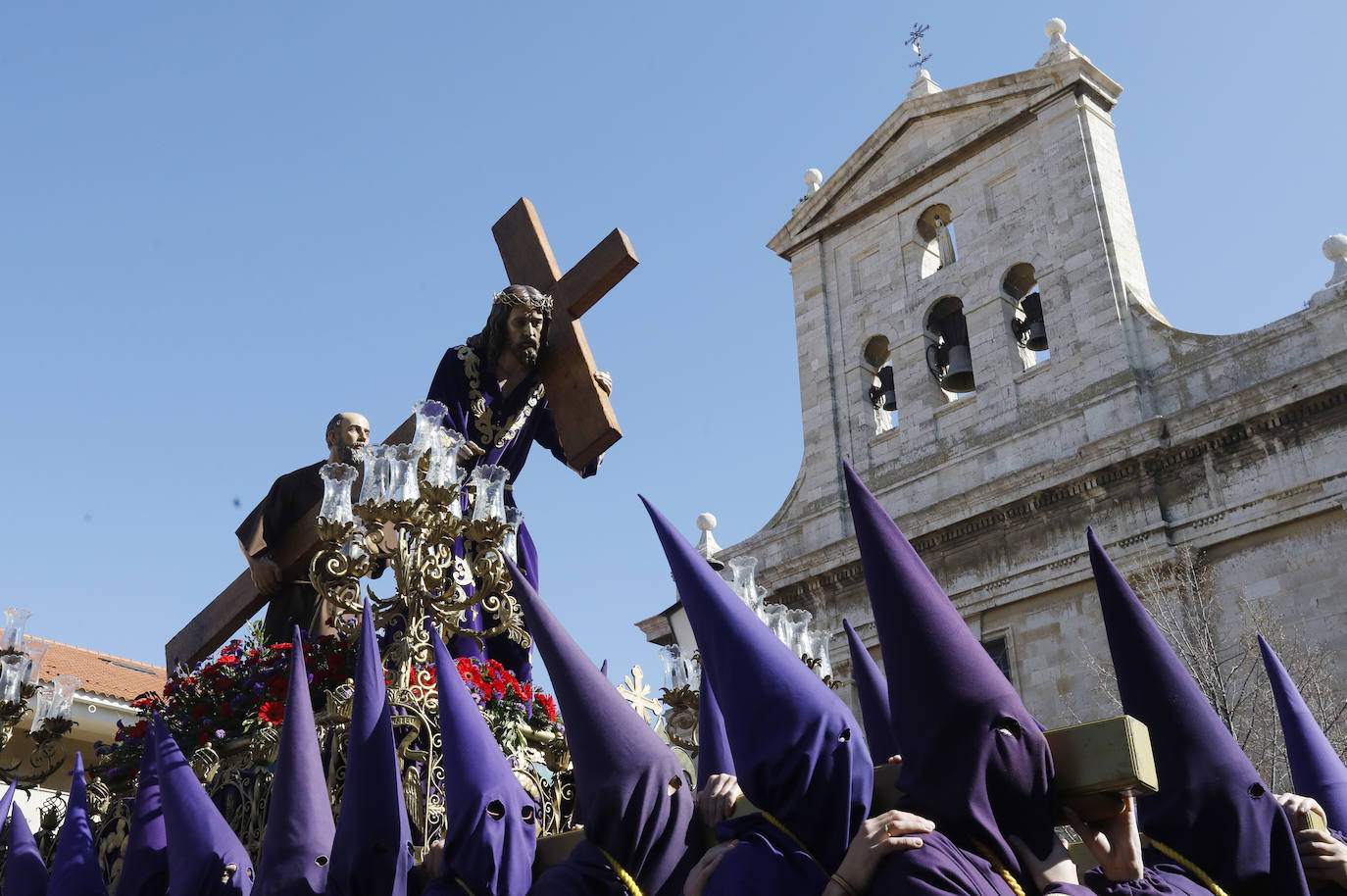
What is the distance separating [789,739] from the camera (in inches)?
120

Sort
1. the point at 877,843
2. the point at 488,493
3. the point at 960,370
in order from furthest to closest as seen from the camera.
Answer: the point at 960,370, the point at 488,493, the point at 877,843

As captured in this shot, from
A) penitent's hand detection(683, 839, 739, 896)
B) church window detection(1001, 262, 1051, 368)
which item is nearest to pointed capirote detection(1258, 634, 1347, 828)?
penitent's hand detection(683, 839, 739, 896)

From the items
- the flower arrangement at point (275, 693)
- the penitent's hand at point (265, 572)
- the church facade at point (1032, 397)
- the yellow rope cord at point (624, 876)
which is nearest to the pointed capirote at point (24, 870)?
the flower arrangement at point (275, 693)

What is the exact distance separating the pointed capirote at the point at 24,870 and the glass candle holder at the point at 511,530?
2.27 m

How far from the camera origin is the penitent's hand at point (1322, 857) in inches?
136

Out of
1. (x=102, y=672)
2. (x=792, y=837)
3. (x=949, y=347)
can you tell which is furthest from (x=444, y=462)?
(x=949, y=347)

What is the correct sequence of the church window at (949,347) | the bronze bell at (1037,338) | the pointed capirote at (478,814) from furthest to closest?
the church window at (949,347), the bronze bell at (1037,338), the pointed capirote at (478,814)

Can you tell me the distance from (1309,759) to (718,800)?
215cm

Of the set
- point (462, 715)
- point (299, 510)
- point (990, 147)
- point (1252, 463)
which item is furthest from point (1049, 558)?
point (462, 715)

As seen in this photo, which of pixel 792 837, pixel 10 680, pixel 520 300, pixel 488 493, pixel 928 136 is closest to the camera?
pixel 792 837

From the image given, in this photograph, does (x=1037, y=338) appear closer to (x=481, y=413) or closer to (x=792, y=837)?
(x=481, y=413)

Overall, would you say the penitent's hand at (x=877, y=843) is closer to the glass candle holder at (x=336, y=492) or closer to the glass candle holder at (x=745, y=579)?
the glass candle holder at (x=336, y=492)

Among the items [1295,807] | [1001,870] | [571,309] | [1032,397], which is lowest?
[1001,870]

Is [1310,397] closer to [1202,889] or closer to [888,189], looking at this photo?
[888,189]
